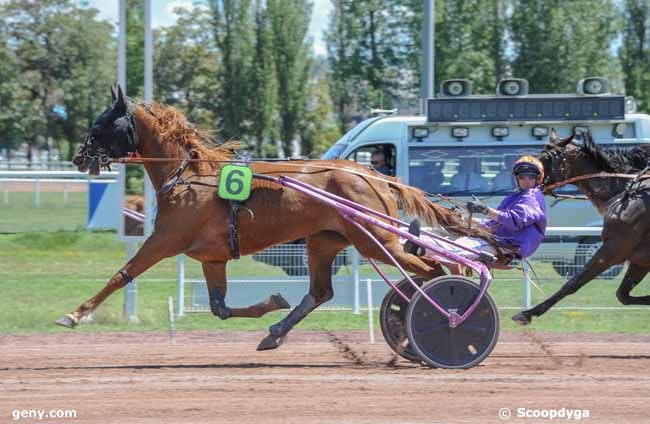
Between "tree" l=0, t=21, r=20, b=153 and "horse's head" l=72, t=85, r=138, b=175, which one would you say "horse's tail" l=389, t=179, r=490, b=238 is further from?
"tree" l=0, t=21, r=20, b=153

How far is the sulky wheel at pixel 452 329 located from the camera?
823cm

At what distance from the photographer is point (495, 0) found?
1035 inches

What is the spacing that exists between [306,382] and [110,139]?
273 centimetres

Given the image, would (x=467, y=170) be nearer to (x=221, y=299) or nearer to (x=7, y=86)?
(x=221, y=299)

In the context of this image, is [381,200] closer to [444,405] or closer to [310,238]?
[310,238]

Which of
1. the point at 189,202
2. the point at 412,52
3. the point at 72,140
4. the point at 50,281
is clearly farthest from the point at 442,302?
the point at 72,140

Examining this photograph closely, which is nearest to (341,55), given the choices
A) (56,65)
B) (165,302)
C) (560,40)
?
(560,40)

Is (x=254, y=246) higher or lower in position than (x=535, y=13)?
lower

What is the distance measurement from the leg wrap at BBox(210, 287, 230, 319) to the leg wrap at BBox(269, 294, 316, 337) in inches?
16.1

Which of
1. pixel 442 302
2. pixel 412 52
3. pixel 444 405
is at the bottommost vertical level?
pixel 444 405

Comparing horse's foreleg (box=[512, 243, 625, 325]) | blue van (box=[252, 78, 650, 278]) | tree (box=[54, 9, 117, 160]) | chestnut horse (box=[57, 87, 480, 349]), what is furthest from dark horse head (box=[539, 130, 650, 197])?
tree (box=[54, 9, 117, 160])

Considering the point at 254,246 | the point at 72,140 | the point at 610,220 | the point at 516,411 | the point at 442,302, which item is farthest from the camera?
the point at 72,140

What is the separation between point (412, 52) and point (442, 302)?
18.6 metres

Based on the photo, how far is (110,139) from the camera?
902 cm
